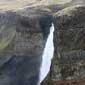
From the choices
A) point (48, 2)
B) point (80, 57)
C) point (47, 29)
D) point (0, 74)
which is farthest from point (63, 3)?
point (0, 74)

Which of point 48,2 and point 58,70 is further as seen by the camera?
point 48,2

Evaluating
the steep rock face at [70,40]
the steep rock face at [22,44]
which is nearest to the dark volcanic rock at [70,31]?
the steep rock face at [70,40]

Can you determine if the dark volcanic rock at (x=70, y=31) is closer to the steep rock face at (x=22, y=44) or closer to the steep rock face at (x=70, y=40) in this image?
the steep rock face at (x=70, y=40)

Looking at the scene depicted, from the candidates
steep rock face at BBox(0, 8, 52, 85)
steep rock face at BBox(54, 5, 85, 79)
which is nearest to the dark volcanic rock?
steep rock face at BBox(54, 5, 85, 79)

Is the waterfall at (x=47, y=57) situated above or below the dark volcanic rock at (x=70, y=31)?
below

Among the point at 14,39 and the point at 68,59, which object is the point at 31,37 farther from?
the point at 68,59

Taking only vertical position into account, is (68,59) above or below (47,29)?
below
